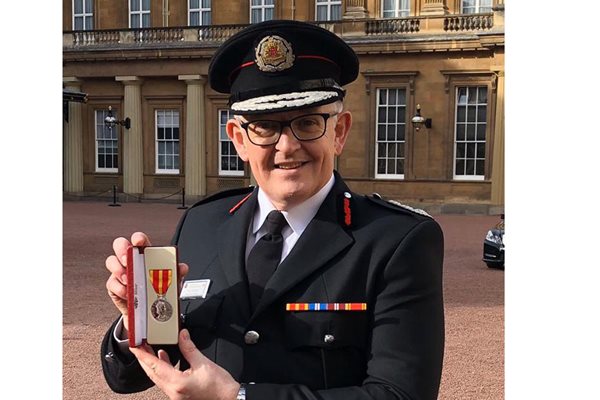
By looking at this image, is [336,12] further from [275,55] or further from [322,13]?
[275,55]

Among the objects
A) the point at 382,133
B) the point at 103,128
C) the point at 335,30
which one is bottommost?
the point at 382,133

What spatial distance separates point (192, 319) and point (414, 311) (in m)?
0.56

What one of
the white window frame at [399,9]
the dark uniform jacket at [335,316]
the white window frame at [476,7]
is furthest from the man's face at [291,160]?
the white window frame at [399,9]

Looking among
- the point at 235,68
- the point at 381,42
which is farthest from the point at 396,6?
the point at 235,68

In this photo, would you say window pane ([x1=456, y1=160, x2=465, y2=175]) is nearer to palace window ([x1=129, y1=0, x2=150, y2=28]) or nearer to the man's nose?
palace window ([x1=129, y1=0, x2=150, y2=28])

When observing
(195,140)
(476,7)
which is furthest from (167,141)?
(476,7)

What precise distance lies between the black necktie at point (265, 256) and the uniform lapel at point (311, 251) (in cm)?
4

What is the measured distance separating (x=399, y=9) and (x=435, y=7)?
1495mm

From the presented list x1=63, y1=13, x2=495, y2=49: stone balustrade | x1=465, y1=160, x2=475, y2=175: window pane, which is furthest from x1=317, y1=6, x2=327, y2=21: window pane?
x1=465, y1=160, x2=475, y2=175: window pane

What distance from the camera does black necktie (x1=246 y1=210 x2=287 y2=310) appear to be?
72.9 inches

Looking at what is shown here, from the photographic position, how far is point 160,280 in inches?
63.0

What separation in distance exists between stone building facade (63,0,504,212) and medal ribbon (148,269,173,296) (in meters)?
21.7

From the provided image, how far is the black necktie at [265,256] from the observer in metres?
1.85

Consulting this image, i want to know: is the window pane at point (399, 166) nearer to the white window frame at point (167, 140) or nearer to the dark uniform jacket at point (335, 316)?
the white window frame at point (167, 140)
